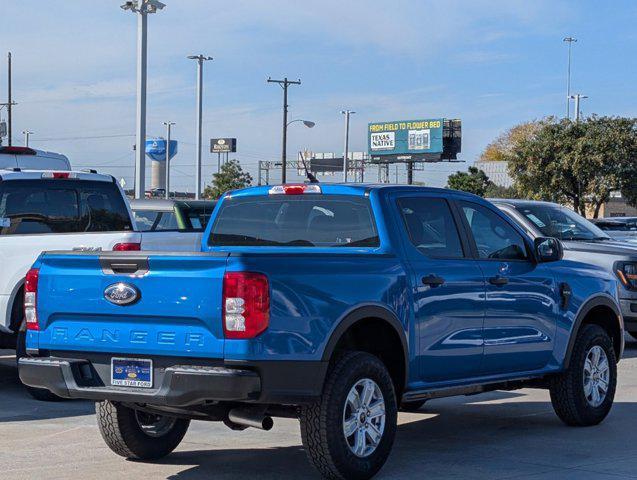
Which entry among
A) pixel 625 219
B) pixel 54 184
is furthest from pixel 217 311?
pixel 625 219

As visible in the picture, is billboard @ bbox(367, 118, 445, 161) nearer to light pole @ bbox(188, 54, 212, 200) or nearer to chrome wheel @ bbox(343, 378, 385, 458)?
light pole @ bbox(188, 54, 212, 200)

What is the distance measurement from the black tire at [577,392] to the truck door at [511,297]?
39 cm

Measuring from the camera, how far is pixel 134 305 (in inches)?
258

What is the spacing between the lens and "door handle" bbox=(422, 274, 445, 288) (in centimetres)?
756

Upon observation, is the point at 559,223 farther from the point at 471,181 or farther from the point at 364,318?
the point at 471,181

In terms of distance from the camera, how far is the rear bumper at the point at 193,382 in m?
6.22

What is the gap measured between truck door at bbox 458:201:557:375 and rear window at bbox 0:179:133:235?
4.78 meters

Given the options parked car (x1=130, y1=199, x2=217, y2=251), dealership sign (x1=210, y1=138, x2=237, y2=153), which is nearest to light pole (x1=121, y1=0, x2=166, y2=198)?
parked car (x1=130, y1=199, x2=217, y2=251)

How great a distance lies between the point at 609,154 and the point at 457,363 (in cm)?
4603

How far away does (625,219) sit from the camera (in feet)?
108

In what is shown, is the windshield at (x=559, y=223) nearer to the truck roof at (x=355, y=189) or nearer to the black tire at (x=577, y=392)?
the black tire at (x=577, y=392)

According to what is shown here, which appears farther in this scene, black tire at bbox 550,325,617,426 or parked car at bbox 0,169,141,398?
parked car at bbox 0,169,141,398

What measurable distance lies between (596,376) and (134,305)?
4448mm

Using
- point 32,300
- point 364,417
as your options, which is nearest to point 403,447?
point 364,417
